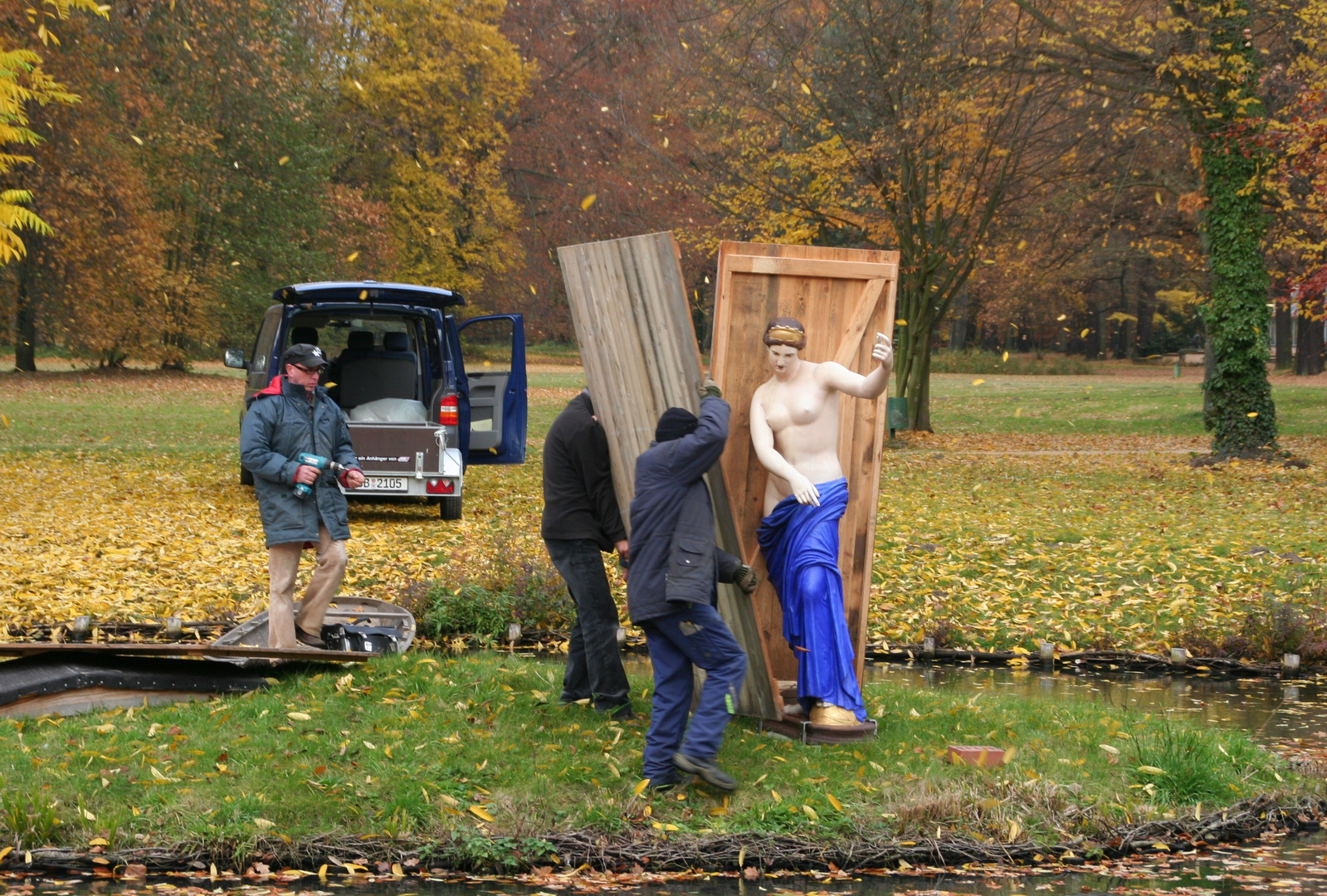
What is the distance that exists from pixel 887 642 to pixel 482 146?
3601cm

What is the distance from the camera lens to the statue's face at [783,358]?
6.43 m

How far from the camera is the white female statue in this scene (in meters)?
6.43

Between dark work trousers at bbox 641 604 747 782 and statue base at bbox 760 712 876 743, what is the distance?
2.71 ft

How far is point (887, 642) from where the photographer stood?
9.96 metres

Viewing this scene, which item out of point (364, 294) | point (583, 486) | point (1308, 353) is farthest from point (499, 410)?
point (1308, 353)

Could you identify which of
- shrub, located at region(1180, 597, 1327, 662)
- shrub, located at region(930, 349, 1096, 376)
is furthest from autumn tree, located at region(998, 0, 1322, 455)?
shrub, located at region(930, 349, 1096, 376)

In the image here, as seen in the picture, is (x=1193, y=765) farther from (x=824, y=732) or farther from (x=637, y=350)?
(x=637, y=350)

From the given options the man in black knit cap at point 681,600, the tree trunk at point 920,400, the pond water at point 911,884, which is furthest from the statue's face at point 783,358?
the tree trunk at point 920,400

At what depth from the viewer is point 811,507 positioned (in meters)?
6.49

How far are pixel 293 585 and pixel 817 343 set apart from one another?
313 cm

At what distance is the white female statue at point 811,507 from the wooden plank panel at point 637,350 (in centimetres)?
25

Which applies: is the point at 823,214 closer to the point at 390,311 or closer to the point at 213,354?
the point at 390,311

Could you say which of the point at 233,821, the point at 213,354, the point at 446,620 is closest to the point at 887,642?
the point at 446,620

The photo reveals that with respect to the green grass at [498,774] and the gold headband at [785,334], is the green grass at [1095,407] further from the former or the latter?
the gold headband at [785,334]
